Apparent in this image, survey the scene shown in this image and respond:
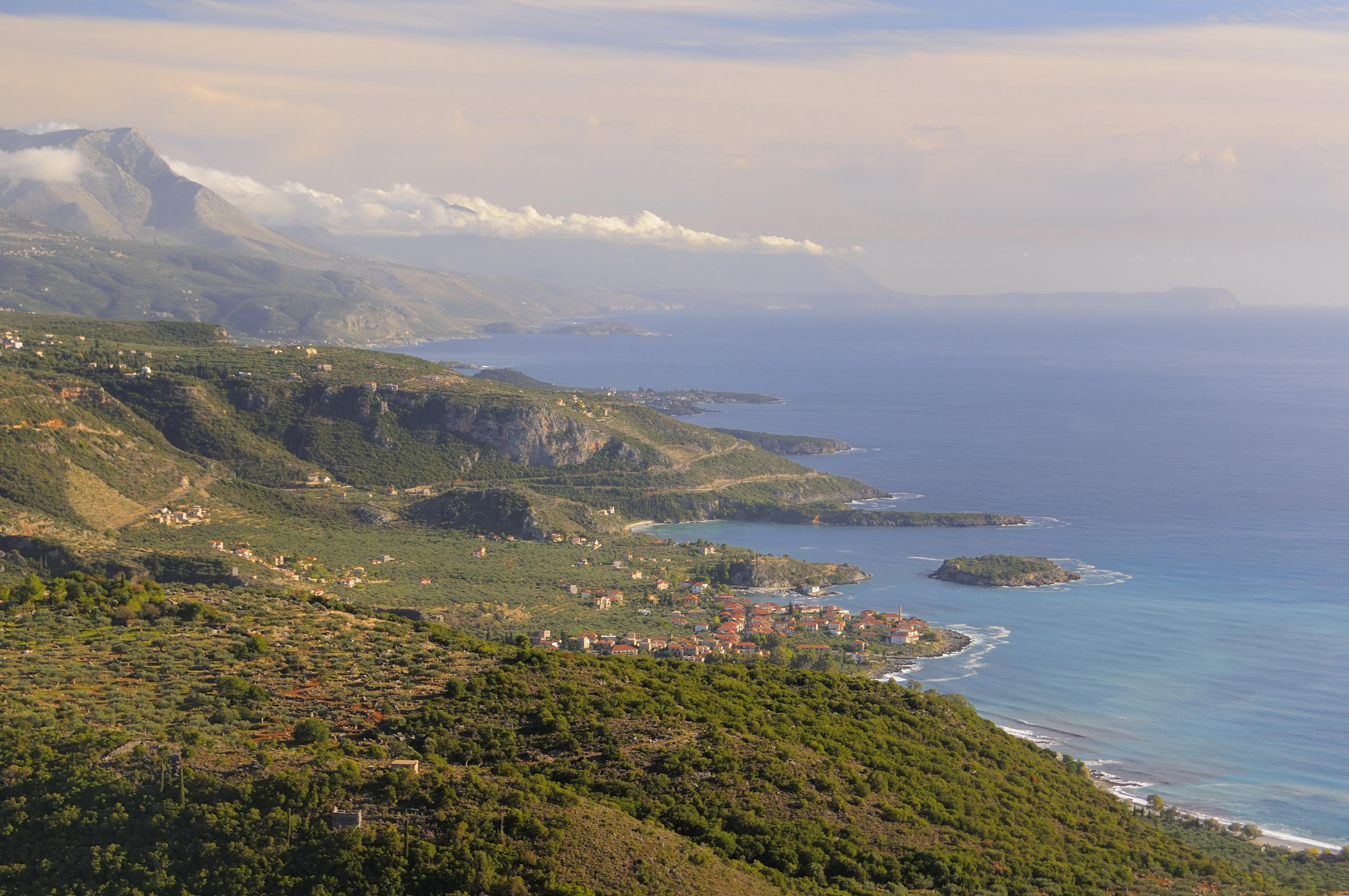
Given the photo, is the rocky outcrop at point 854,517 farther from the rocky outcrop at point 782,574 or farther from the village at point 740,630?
the village at point 740,630

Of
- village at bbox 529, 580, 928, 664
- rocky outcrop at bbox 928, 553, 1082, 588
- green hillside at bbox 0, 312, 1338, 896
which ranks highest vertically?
green hillside at bbox 0, 312, 1338, 896

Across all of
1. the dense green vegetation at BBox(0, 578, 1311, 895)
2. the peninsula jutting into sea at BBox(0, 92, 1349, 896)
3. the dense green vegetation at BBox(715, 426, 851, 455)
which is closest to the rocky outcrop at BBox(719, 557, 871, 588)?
the peninsula jutting into sea at BBox(0, 92, 1349, 896)

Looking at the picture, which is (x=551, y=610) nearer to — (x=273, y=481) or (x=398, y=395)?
(x=273, y=481)

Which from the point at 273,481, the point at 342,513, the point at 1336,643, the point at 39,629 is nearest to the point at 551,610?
the point at 342,513

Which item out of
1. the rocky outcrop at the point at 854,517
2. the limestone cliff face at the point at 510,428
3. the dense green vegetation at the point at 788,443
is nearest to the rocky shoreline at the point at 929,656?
the rocky outcrop at the point at 854,517

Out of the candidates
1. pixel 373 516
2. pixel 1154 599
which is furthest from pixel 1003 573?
pixel 373 516

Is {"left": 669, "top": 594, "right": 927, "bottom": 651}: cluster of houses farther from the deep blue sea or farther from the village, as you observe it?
the deep blue sea

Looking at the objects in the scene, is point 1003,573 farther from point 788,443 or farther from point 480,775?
point 480,775
